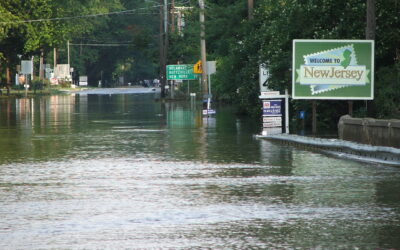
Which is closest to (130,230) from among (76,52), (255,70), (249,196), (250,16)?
(249,196)

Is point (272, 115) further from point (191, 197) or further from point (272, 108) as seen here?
point (191, 197)

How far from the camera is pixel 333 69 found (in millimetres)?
27109

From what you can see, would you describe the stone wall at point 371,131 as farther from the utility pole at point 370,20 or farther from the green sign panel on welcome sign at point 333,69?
the utility pole at point 370,20

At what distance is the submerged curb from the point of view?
774 inches

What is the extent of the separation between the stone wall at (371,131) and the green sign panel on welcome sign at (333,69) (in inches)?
106

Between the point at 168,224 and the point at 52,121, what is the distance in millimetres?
27836

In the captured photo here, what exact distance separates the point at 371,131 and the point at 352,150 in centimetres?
105

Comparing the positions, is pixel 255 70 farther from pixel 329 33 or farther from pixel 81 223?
pixel 81 223

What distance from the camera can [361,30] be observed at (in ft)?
101

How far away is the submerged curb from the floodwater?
57cm

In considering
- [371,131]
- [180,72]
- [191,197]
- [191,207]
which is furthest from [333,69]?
[180,72]

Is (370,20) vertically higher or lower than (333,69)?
higher

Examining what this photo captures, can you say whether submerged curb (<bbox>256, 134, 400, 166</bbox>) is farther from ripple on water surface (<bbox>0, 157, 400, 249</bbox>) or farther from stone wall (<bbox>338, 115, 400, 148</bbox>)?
ripple on water surface (<bbox>0, 157, 400, 249</bbox>)

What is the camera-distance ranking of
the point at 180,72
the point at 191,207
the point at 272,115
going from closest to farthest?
the point at 191,207 < the point at 272,115 < the point at 180,72
